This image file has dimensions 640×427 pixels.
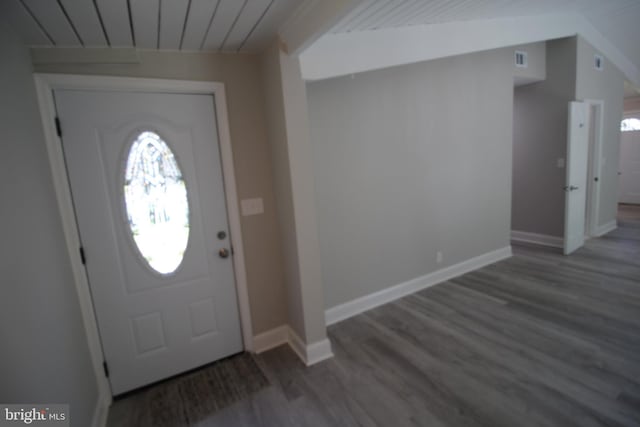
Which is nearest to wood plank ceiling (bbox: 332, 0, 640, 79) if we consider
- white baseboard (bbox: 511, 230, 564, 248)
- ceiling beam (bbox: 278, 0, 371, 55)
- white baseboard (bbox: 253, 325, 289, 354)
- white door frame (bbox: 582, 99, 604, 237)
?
ceiling beam (bbox: 278, 0, 371, 55)

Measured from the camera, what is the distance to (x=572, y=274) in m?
3.63

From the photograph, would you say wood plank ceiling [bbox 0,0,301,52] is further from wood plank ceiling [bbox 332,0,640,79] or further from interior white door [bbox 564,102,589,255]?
interior white door [bbox 564,102,589,255]

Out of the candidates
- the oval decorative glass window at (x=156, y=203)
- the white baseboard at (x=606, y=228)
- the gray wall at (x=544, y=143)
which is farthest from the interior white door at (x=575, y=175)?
the oval decorative glass window at (x=156, y=203)

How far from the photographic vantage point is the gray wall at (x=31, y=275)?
1.16 meters

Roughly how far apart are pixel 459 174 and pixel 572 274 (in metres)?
1.76

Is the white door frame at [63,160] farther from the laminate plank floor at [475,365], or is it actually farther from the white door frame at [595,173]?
the white door frame at [595,173]

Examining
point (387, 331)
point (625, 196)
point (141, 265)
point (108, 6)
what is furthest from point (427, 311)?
point (625, 196)

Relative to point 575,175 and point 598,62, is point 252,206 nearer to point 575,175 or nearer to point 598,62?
point 575,175

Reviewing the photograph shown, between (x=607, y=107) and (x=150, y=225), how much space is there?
255 inches

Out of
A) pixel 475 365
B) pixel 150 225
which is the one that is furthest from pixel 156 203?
pixel 475 365

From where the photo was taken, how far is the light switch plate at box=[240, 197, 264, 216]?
241cm

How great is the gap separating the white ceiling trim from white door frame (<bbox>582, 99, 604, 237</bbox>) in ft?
6.49

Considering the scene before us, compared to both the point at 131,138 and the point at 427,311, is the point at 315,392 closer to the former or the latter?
the point at 427,311

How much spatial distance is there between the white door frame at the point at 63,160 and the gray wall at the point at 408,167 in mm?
779
